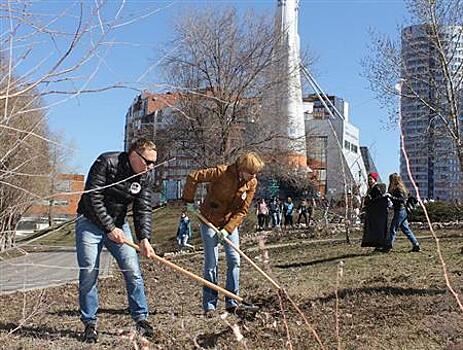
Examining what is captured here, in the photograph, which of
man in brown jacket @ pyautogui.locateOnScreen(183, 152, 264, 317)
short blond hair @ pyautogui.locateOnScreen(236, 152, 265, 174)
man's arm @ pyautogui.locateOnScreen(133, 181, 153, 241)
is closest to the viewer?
man's arm @ pyautogui.locateOnScreen(133, 181, 153, 241)

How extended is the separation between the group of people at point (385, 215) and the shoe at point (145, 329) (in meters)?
6.48

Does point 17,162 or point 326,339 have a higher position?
point 17,162

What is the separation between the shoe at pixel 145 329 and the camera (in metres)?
5.38

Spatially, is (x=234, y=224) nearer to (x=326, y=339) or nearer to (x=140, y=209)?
(x=140, y=209)

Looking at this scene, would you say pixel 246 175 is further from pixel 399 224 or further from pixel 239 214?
pixel 399 224

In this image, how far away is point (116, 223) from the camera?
5652mm

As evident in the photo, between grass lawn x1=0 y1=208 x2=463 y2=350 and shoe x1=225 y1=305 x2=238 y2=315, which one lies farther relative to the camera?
shoe x1=225 y1=305 x2=238 y2=315

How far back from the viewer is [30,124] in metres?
3.28

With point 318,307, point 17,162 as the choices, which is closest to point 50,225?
point 17,162

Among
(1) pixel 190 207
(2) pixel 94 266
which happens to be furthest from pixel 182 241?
(2) pixel 94 266

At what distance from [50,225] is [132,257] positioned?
5.18 feet

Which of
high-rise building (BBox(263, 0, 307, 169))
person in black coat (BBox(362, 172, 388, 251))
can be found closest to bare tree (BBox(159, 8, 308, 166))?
high-rise building (BBox(263, 0, 307, 169))

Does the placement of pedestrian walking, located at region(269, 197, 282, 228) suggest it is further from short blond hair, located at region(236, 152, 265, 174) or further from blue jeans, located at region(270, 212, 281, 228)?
short blond hair, located at region(236, 152, 265, 174)

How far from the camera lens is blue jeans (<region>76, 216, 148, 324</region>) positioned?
5504mm
